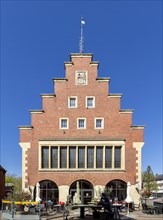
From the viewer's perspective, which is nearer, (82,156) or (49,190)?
(49,190)

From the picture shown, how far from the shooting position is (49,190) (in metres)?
35.6

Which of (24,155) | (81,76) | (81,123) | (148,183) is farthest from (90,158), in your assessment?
(148,183)

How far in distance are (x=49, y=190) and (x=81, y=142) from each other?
6.12 m

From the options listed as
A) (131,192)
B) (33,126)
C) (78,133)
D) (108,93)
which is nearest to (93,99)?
(108,93)

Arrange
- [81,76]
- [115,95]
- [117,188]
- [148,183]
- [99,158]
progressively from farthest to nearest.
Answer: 1. [148,183]
2. [81,76]
3. [115,95]
4. [99,158]
5. [117,188]

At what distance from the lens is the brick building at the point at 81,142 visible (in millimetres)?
35312

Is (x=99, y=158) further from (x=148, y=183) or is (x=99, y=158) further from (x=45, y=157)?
(x=148, y=183)

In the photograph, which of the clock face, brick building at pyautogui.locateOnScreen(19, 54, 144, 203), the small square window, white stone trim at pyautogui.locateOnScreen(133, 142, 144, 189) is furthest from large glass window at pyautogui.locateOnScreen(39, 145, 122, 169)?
the clock face

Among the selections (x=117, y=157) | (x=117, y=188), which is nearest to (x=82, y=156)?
(x=117, y=157)

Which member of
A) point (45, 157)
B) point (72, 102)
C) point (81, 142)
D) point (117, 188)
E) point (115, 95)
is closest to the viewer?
point (117, 188)

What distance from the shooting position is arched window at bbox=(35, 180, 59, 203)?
35.4m

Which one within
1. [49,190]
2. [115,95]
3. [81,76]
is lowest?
[49,190]

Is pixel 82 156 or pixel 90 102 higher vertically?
pixel 90 102

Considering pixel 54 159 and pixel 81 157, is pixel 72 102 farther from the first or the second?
pixel 54 159
